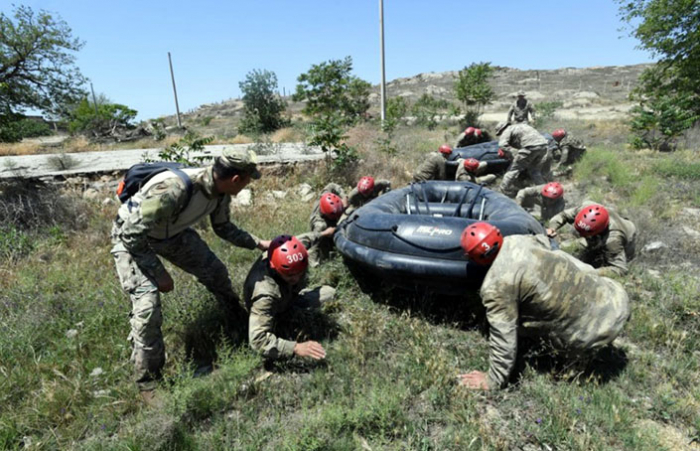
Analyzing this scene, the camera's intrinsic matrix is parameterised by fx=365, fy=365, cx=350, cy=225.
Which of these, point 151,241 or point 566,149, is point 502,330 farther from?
point 566,149

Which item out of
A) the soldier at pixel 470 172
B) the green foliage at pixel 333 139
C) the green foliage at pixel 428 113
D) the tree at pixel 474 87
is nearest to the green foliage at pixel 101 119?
the green foliage at pixel 333 139

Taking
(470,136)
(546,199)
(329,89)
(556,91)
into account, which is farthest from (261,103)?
(556,91)

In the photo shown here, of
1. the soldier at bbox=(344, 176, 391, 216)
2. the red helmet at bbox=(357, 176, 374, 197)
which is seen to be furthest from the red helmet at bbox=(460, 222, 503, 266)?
the red helmet at bbox=(357, 176, 374, 197)

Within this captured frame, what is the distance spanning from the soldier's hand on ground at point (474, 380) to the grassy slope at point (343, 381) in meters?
0.07

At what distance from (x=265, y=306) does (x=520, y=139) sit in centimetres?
638

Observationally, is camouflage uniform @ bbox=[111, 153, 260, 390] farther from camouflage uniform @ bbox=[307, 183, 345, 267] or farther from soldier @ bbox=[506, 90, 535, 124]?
soldier @ bbox=[506, 90, 535, 124]

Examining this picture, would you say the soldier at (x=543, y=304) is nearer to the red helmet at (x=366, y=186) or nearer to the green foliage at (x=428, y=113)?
the red helmet at (x=366, y=186)

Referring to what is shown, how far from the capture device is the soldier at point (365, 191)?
18.8 ft

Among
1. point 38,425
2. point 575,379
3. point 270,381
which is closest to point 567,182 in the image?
point 575,379

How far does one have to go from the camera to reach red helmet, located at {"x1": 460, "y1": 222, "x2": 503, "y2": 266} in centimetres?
271

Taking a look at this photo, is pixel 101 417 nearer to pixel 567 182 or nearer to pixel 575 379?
pixel 575 379

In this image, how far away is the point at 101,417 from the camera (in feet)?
8.15

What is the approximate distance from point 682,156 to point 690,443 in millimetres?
9235

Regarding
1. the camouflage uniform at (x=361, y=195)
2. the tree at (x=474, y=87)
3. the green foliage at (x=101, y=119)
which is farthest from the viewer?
the green foliage at (x=101, y=119)
